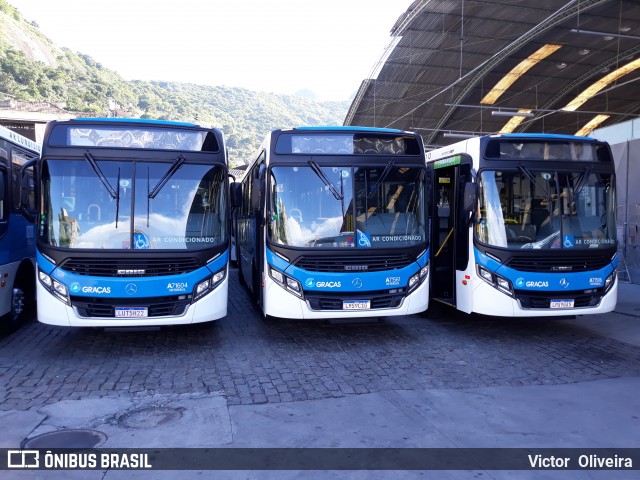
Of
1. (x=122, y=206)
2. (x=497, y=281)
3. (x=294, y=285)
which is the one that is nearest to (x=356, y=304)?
(x=294, y=285)

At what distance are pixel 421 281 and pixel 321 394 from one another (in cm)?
303

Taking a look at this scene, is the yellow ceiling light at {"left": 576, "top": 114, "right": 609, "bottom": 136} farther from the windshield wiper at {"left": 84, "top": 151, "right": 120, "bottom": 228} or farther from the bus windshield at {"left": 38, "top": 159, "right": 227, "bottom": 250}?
the windshield wiper at {"left": 84, "top": 151, "right": 120, "bottom": 228}

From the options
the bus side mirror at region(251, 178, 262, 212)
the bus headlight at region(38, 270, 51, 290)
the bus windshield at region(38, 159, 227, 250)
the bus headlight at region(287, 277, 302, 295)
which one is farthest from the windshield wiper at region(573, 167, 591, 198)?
the bus headlight at region(38, 270, 51, 290)

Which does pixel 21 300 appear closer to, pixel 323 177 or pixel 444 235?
pixel 323 177

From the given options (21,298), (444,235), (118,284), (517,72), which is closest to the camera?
(118,284)

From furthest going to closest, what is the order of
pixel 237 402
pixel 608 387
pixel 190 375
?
pixel 190 375 → pixel 608 387 → pixel 237 402

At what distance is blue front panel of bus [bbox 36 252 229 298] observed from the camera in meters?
6.90

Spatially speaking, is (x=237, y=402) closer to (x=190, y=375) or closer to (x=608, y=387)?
(x=190, y=375)

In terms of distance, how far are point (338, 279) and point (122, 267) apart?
296cm

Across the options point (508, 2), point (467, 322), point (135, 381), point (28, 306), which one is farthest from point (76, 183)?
point (508, 2)

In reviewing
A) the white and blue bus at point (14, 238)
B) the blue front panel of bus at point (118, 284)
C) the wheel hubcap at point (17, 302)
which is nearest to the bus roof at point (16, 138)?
the white and blue bus at point (14, 238)

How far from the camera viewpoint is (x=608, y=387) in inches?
238

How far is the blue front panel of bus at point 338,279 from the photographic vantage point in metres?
7.65

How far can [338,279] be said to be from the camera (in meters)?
7.68
